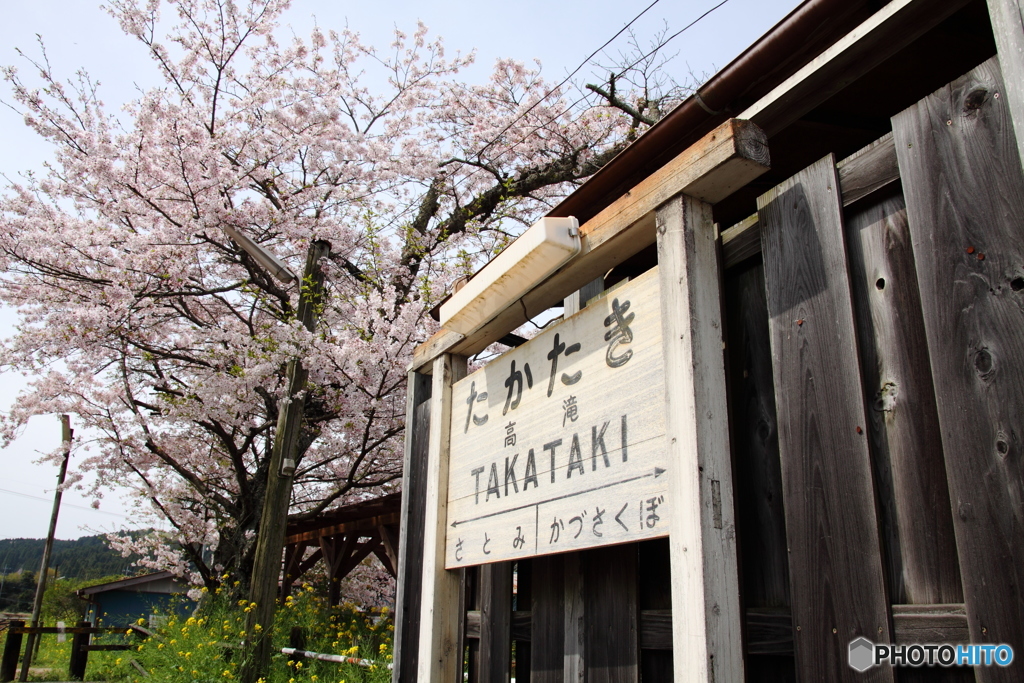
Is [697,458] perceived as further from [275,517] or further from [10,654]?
[10,654]

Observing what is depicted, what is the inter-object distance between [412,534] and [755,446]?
195 cm

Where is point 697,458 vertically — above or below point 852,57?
below

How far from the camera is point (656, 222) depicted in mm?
1900

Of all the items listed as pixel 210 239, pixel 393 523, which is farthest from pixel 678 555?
pixel 210 239

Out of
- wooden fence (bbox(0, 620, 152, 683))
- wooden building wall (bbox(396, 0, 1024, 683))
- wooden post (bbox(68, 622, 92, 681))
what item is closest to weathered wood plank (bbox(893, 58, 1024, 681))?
wooden building wall (bbox(396, 0, 1024, 683))

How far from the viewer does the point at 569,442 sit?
210 centimetres

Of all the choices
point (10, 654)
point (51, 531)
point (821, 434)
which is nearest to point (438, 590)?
point (821, 434)

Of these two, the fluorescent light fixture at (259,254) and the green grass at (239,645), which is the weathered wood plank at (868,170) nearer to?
the green grass at (239,645)

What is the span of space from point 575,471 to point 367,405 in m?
7.25

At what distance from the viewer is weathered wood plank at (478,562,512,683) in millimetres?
2689

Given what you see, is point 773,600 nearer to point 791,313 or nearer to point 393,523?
point 791,313

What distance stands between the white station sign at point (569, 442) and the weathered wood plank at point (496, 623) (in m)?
0.28

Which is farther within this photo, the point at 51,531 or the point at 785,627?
the point at 51,531

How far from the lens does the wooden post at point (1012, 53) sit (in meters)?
1.29
